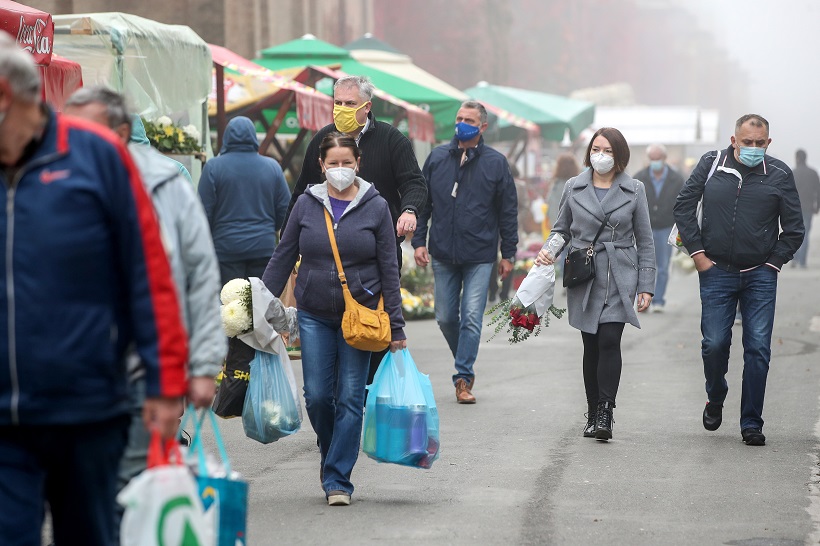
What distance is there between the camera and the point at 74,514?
3762mm

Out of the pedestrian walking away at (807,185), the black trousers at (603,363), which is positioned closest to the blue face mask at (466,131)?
the black trousers at (603,363)

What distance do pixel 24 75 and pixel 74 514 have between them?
1.12m

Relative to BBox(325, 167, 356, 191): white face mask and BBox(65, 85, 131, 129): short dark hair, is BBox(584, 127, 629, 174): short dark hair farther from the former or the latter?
BBox(65, 85, 131, 129): short dark hair

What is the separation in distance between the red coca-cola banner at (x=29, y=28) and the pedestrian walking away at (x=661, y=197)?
10.0 metres

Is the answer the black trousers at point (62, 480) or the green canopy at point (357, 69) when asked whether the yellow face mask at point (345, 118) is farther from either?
the green canopy at point (357, 69)

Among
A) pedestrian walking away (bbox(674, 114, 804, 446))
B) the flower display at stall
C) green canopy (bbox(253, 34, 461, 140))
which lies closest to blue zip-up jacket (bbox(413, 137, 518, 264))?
pedestrian walking away (bbox(674, 114, 804, 446))

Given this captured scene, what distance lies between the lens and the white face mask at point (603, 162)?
8461mm

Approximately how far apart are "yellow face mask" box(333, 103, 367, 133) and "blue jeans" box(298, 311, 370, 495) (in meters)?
1.49

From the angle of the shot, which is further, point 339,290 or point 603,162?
point 603,162

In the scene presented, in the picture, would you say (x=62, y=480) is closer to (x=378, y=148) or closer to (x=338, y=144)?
(x=338, y=144)

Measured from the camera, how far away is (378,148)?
803 centimetres

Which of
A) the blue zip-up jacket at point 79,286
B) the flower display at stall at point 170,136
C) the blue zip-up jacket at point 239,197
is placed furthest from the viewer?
the flower display at stall at point 170,136

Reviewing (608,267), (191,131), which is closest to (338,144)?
(608,267)

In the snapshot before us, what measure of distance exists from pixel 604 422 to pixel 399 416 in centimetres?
210
